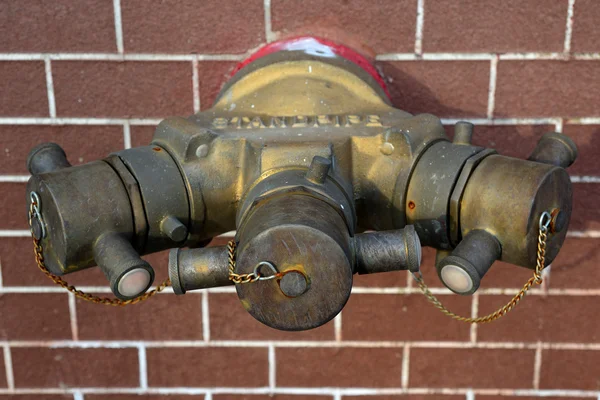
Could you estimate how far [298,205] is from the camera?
69 centimetres

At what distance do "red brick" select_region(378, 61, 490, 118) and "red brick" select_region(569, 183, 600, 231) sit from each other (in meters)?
0.23

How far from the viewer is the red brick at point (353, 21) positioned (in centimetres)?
111

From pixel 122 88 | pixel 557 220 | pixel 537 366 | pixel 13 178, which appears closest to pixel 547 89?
pixel 557 220

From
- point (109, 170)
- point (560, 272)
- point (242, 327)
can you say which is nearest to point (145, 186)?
point (109, 170)

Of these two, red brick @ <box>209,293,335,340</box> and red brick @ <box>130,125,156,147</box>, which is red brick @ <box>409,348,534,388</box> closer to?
red brick @ <box>209,293,335,340</box>

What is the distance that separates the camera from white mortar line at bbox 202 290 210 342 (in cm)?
125

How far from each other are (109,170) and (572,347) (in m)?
0.95

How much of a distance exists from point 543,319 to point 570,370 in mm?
127

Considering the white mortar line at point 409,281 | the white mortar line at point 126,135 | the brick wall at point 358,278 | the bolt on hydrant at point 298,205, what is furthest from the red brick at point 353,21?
the white mortar line at point 409,281

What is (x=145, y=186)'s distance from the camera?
81 centimetres

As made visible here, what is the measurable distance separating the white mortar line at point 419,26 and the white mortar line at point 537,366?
62 centimetres

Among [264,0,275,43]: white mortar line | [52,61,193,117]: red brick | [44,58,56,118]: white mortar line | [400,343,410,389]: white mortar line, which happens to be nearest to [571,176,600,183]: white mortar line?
[400,343,410,389]: white mortar line

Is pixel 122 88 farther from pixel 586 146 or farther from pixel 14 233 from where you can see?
pixel 586 146

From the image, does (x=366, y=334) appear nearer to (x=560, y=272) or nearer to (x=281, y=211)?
(x=560, y=272)
